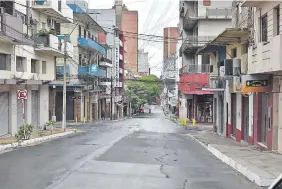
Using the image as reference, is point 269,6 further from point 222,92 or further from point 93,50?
point 93,50

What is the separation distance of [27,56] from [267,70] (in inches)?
772

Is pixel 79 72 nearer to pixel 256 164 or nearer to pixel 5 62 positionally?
pixel 5 62

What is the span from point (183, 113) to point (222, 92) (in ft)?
112

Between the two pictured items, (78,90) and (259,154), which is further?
(78,90)

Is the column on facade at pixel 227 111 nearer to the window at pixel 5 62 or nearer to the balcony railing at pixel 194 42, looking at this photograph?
the window at pixel 5 62

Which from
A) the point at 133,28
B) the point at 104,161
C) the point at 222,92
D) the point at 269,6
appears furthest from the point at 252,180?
the point at 133,28

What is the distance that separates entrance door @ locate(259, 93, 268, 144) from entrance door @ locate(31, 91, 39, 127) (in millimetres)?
19052

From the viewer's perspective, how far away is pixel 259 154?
1861 cm

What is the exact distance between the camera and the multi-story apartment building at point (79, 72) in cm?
5462

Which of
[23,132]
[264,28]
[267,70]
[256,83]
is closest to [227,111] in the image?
[256,83]

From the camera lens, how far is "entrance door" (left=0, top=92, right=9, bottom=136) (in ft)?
93.5

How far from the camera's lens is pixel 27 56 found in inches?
1304

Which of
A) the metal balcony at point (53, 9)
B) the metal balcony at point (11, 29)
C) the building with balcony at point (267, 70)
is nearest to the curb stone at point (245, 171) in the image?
the building with balcony at point (267, 70)

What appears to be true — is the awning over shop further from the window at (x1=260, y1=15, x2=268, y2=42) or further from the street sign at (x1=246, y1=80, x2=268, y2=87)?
the street sign at (x1=246, y1=80, x2=268, y2=87)
